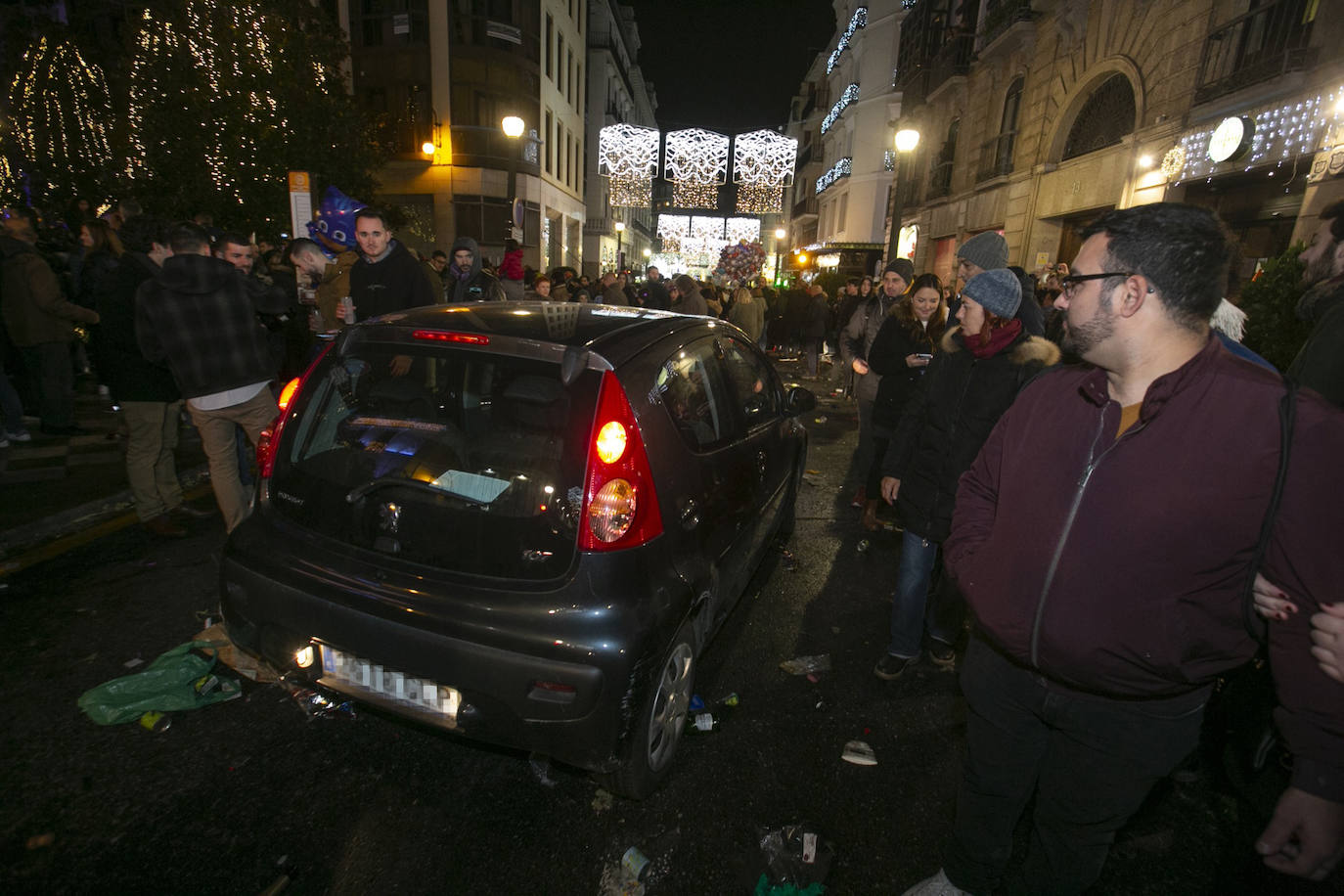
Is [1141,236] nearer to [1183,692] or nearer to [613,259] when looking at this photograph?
[1183,692]

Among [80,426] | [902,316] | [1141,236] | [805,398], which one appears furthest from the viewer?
[80,426]

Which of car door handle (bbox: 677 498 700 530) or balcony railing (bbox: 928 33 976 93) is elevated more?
balcony railing (bbox: 928 33 976 93)

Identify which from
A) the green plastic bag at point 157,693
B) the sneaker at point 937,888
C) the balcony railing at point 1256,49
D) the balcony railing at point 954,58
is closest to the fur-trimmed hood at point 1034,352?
the sneaker at point 937,888

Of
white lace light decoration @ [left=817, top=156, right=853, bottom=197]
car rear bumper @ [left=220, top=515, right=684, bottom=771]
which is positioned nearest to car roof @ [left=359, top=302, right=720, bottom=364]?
car rear bumper @ [left=220, top=515, right=684, bottom=771]

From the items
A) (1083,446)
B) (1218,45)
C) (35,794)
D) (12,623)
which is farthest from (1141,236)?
(1218,45)

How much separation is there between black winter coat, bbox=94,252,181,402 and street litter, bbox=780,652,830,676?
176 inches

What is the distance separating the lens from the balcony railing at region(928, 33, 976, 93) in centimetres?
1839

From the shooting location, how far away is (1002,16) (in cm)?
1535

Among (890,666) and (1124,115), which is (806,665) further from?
(1124,115)

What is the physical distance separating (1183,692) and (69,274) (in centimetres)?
1118

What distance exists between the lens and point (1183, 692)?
1454 mm

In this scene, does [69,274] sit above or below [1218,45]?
below

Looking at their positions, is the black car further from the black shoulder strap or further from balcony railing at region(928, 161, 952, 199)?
balcony railing at region(928, 161, 952, 199)

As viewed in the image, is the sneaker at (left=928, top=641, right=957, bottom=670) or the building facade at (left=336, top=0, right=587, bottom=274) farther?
the building facade at (left=336, top=0, right=587, bottom=274)
